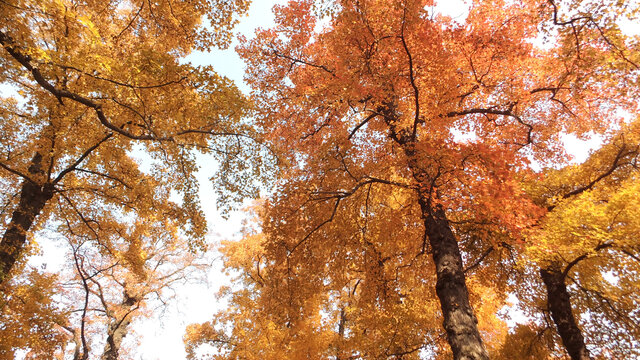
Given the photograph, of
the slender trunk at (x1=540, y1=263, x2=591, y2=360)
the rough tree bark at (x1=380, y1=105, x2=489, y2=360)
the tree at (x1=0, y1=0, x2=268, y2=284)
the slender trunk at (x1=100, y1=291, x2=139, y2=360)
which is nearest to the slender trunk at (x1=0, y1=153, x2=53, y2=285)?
the tree at (x1=0, y1=0, x2=268, y2=284)

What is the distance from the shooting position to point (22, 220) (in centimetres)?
741

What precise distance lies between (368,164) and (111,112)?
680 cm

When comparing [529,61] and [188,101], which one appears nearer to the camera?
[188,101]

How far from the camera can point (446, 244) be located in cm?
609

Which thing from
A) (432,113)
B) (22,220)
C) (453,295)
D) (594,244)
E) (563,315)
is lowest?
(453,295)

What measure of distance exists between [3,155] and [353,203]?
9746 millimetres

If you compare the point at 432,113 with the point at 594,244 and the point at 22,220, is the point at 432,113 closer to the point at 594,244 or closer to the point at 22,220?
the point at 594,244

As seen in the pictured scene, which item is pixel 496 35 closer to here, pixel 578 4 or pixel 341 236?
pixel 578 4

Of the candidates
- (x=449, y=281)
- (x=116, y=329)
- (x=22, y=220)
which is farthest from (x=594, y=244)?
(x=116, y=329)

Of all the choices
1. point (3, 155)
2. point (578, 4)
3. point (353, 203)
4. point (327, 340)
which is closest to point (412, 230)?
point (353, 203)

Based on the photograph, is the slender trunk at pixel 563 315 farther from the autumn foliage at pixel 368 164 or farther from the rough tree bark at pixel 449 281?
the rough tree bark at pixel 449 281

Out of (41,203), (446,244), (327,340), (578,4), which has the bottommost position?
(327,340)

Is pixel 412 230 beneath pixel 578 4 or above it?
beneath

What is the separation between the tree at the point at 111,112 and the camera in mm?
4844
